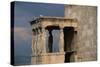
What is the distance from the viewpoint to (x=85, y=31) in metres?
3.17

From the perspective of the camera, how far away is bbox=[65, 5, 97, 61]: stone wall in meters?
3.12

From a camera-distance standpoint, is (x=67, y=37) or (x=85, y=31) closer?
(x=67, y=37)

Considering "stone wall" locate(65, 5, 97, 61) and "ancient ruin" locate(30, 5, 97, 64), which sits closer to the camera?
"ancient ruin" locate(30, 5, 97, 64)

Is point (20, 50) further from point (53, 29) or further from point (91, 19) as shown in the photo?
point (91, 19)

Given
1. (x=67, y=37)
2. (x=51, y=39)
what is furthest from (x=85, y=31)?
(x=51, y=39)

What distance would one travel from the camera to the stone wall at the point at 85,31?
3117 mm

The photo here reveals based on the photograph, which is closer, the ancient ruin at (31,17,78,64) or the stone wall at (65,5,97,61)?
the ancient ruin at (31,17,78,64)

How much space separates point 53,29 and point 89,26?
49 centimetres

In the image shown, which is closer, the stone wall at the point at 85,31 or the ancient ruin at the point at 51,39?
the ancient ruin at the point at 51,39

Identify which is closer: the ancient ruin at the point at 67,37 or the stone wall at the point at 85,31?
the ancient ruin at the point at 67,37

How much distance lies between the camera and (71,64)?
3.08m

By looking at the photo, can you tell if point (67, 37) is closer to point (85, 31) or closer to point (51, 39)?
point (51, 39)

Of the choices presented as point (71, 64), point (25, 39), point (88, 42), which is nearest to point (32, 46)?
point (25, 39)
